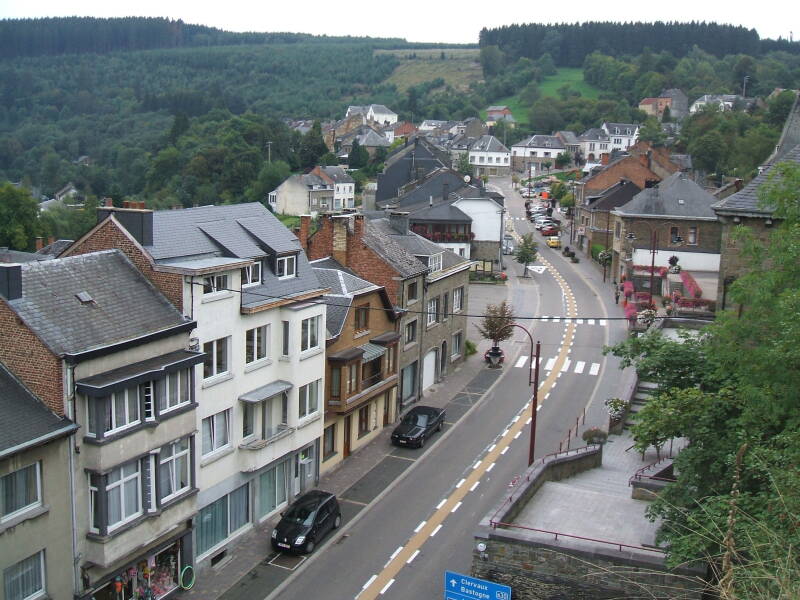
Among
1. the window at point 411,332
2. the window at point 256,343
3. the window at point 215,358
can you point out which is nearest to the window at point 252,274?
the window at point 256,343

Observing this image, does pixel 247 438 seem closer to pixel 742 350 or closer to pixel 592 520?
pixel 592 520

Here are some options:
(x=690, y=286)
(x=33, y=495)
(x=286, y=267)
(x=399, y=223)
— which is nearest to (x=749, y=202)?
(x=286, y=267)

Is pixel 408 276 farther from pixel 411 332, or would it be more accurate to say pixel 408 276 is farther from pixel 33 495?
pixel 33 495

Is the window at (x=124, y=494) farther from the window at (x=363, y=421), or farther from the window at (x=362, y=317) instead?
the window at (x=362, y=317)

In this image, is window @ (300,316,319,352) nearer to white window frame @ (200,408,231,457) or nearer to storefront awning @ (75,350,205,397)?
white window frame @ (200,408,231,457)

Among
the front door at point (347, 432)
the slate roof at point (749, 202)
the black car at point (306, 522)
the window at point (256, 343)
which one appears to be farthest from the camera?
the front door at point (347, 432)

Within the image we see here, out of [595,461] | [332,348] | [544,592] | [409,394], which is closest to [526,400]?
[409,394]
